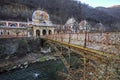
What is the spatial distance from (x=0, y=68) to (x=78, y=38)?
12532mm

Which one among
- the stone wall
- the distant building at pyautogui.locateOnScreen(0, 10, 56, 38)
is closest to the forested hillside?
the distant building at pyautogui.locateOnScreen(0, 10, 56, 38)

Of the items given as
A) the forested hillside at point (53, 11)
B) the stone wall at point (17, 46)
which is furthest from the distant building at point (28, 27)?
the forested hillside at point (53, 11)

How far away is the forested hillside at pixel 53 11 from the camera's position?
5488 cm

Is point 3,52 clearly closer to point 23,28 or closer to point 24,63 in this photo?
point 24,63

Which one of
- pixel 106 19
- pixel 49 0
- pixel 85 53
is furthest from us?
pixel 106 19

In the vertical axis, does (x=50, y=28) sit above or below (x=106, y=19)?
below

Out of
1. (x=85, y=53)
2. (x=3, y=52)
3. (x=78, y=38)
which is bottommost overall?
(x=3, y=52)

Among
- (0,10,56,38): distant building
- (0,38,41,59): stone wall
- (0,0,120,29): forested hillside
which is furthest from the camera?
(0,0,120,29): forested hillside

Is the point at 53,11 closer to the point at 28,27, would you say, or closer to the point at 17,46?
the point at 28,27

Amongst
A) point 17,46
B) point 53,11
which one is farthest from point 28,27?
point 53,11

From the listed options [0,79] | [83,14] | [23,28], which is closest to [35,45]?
[23,28]

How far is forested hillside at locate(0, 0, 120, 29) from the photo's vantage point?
54.9 metres

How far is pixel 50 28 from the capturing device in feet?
127

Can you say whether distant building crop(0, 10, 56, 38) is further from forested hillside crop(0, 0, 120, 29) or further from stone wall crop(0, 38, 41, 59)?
forested hillside crop(0, 0, 120, 29)
